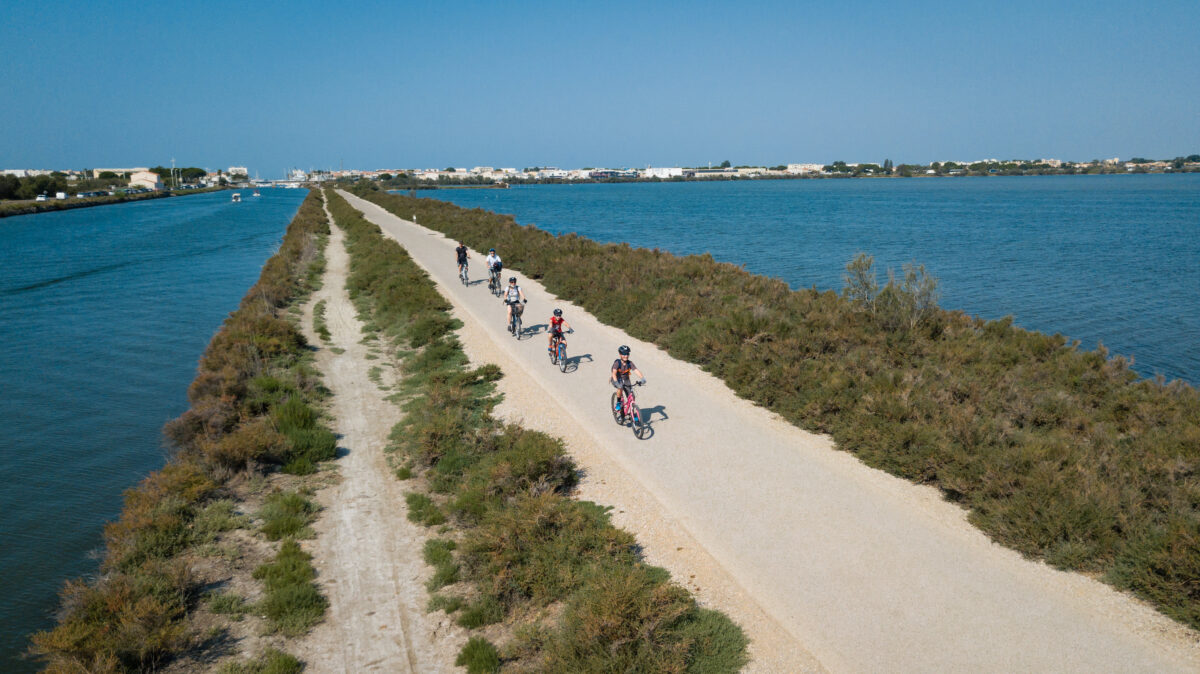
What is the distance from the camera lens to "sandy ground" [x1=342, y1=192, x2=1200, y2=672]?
6.94 metres

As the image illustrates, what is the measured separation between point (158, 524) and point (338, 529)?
8.65 feet

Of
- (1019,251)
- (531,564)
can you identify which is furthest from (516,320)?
(1019,251)

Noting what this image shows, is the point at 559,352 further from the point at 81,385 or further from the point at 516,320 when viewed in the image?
the point at 81,385

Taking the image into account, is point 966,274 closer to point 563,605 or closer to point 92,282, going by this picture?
point 563,605

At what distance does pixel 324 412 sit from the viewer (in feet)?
52.7

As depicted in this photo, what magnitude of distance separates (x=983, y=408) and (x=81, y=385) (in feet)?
79.5

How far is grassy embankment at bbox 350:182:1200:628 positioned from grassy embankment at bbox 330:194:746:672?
485 cm

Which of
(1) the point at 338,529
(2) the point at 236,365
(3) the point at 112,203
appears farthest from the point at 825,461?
(3) the point at 112,203

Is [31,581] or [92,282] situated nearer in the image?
[31,581]

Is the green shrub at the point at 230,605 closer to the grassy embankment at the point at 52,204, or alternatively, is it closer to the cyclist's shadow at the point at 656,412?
the cyclist's shadow at the point at 656,412

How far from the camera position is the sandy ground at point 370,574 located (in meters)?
7.91

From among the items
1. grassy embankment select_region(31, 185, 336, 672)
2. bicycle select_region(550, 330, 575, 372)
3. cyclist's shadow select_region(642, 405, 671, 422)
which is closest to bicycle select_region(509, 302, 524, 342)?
bicycle select_region(550, 330, 575, 372)

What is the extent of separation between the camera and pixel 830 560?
27.9 feet

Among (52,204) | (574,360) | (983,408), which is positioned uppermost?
(52,204)
